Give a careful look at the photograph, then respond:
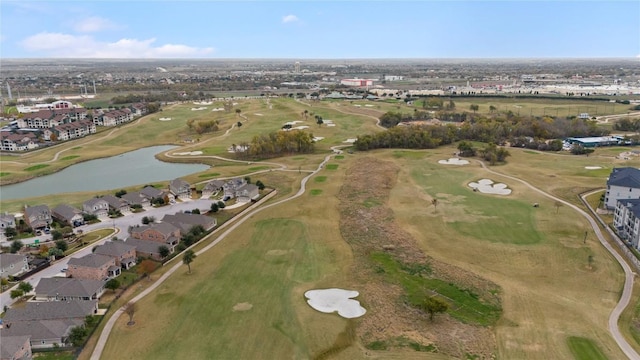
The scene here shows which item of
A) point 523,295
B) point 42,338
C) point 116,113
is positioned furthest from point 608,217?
point 116,113

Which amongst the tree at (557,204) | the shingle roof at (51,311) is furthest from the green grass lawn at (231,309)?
the tree at (557,204)

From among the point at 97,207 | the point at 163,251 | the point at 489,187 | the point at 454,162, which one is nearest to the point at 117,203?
the point at 97,207

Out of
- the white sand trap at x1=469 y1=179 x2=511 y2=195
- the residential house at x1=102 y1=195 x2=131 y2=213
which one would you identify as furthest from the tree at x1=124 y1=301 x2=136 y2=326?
the white sand trap at x1=469 y1=179 x2=511 y2=195

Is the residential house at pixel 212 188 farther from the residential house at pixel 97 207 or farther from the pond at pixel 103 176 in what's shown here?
the residential house at pixel 97 207

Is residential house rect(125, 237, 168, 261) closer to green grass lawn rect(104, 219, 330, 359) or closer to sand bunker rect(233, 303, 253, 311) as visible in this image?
green grass lawn rect(104, 219, 330, 359)

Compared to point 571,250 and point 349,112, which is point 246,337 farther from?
point 349,112

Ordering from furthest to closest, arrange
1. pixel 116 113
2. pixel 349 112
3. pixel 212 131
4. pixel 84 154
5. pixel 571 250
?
pixel 349 112, pixel 116 113, pixel 212 131, pixel 84 154, pixel 571 250
